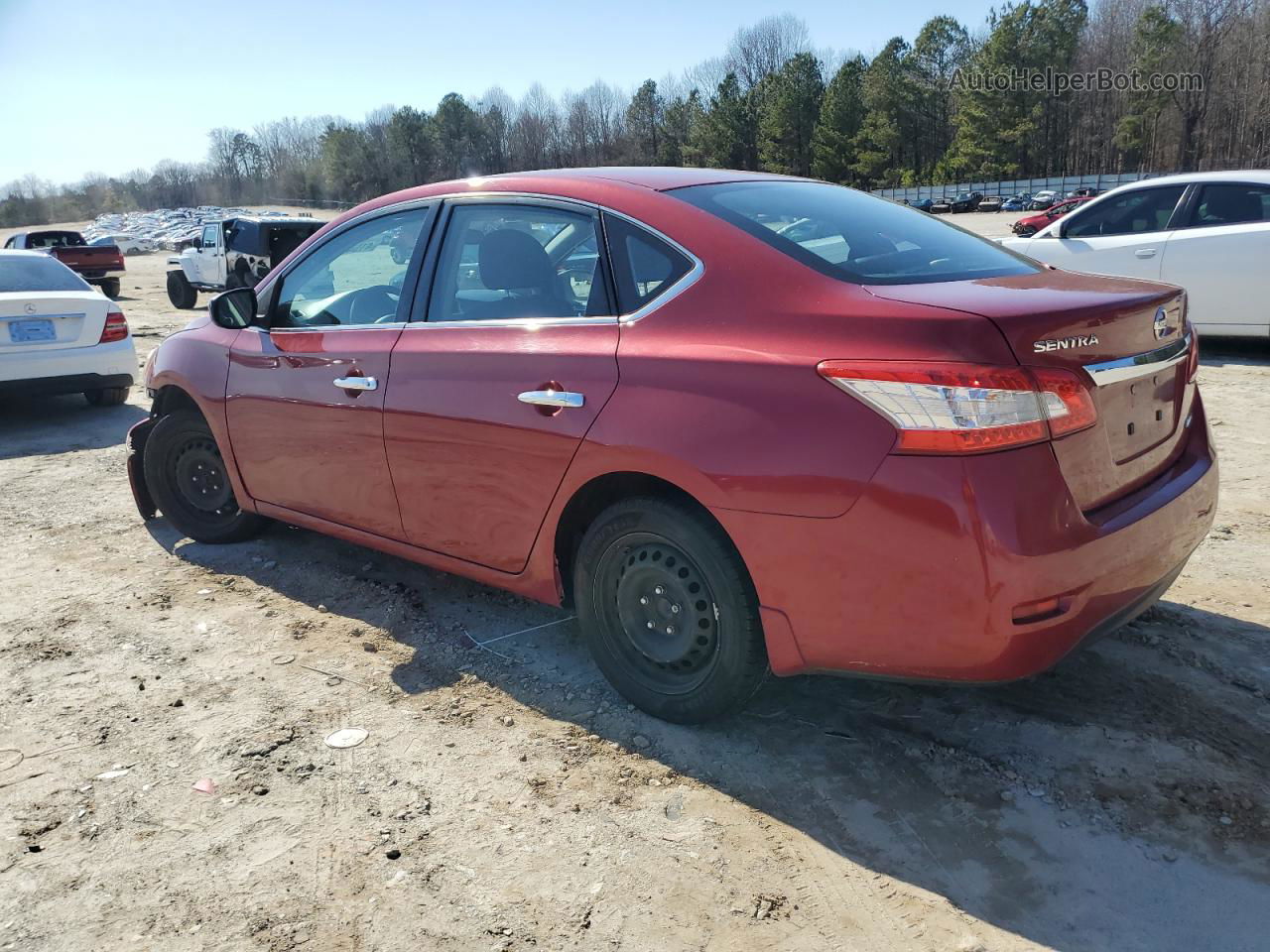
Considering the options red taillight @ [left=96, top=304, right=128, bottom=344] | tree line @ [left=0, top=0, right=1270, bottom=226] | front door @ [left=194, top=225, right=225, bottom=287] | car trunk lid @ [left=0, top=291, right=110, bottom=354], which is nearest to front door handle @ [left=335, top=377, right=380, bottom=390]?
car trunk lid @ [left=0, top=291, right=110, bottom=354]

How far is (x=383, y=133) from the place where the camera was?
131000mm

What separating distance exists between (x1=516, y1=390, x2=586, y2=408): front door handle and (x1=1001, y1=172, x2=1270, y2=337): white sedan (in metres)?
7.59

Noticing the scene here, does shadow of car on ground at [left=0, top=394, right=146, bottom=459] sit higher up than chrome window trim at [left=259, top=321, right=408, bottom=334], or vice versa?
chrome window trim at [left=259, top=321, right=408, bottom=334]

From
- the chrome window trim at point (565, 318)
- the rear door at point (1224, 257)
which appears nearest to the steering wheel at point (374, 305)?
the chrome window trim at point (565, 318)

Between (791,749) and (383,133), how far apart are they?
141 meters

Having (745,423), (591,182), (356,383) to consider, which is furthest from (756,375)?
(356,383)

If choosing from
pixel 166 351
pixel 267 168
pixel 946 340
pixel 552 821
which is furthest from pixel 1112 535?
pixel 267 168

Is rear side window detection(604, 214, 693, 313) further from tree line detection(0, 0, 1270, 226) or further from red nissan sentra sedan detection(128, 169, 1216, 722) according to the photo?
tree line detection(0, 0, 1270, 226)

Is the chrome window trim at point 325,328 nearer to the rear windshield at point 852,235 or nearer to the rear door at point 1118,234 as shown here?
the rear windshield at point 852,235

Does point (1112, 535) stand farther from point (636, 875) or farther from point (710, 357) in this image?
point (636, 875)

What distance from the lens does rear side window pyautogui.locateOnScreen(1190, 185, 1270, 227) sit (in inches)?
326

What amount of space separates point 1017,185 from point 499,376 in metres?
81.5

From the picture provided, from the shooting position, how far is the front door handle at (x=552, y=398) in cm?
303

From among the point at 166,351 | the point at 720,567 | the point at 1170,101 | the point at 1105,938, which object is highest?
the point at 1170,101
